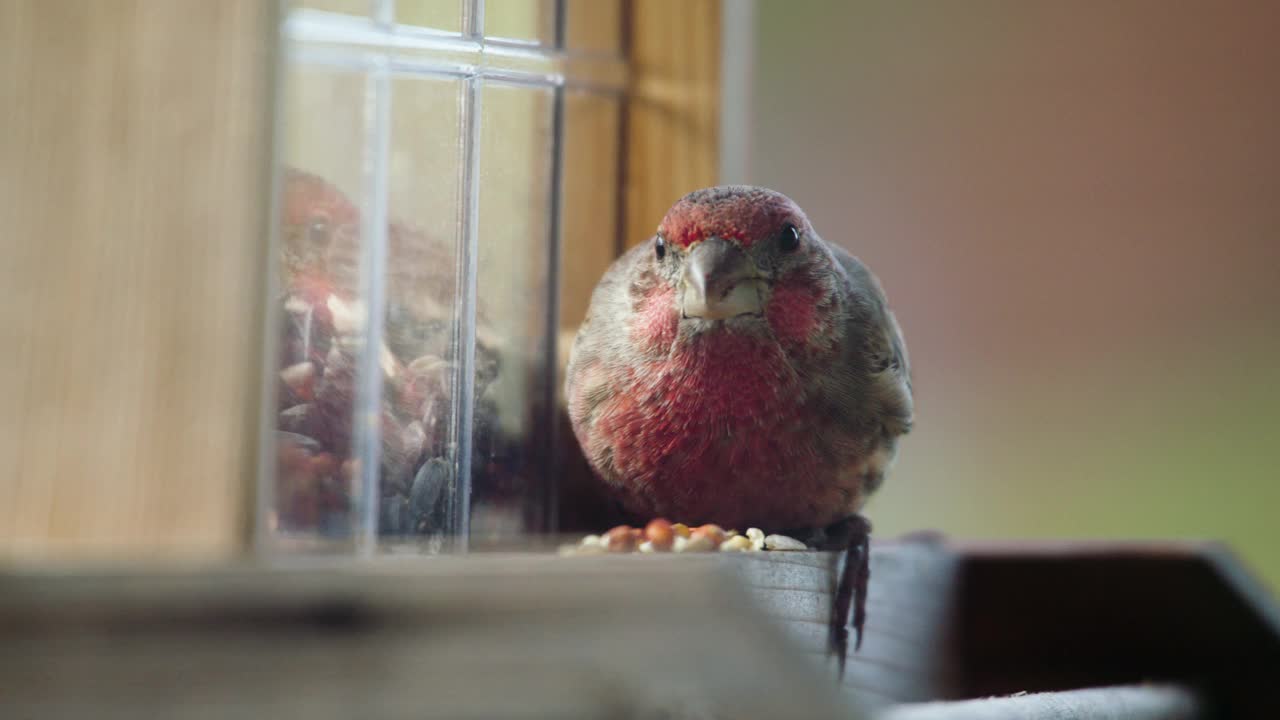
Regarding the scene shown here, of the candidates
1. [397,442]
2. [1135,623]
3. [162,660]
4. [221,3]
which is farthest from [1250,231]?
[162,660]

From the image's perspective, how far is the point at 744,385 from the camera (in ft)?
4.04

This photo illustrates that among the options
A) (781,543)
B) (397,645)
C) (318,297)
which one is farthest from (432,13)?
(397,645)

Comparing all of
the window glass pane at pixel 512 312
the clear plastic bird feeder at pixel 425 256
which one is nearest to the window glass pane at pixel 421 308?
the clear plastic bird feeder at pixel 425 256

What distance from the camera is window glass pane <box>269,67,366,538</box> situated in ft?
2.50

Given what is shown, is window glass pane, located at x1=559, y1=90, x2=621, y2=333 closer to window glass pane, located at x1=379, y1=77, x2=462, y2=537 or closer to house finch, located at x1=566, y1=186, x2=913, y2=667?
house finch, located at x1=566, y1=186, x2=913, y2=667

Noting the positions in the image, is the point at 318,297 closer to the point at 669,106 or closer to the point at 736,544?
the point at 736,544

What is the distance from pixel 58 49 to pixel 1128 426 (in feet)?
7.18

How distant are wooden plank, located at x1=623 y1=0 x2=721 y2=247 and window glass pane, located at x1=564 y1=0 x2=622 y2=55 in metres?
0.03

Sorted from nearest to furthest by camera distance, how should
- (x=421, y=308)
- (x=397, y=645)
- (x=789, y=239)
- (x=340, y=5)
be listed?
(x=397, y=645) → (x=340, y=5) → (x=421, y=308) → (x=789, y=239)

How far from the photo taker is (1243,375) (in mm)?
2273

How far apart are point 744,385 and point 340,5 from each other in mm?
568

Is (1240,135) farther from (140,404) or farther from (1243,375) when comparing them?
(140,404)

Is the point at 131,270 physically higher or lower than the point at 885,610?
higher

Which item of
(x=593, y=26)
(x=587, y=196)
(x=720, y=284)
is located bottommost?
(x=720, y=284)
